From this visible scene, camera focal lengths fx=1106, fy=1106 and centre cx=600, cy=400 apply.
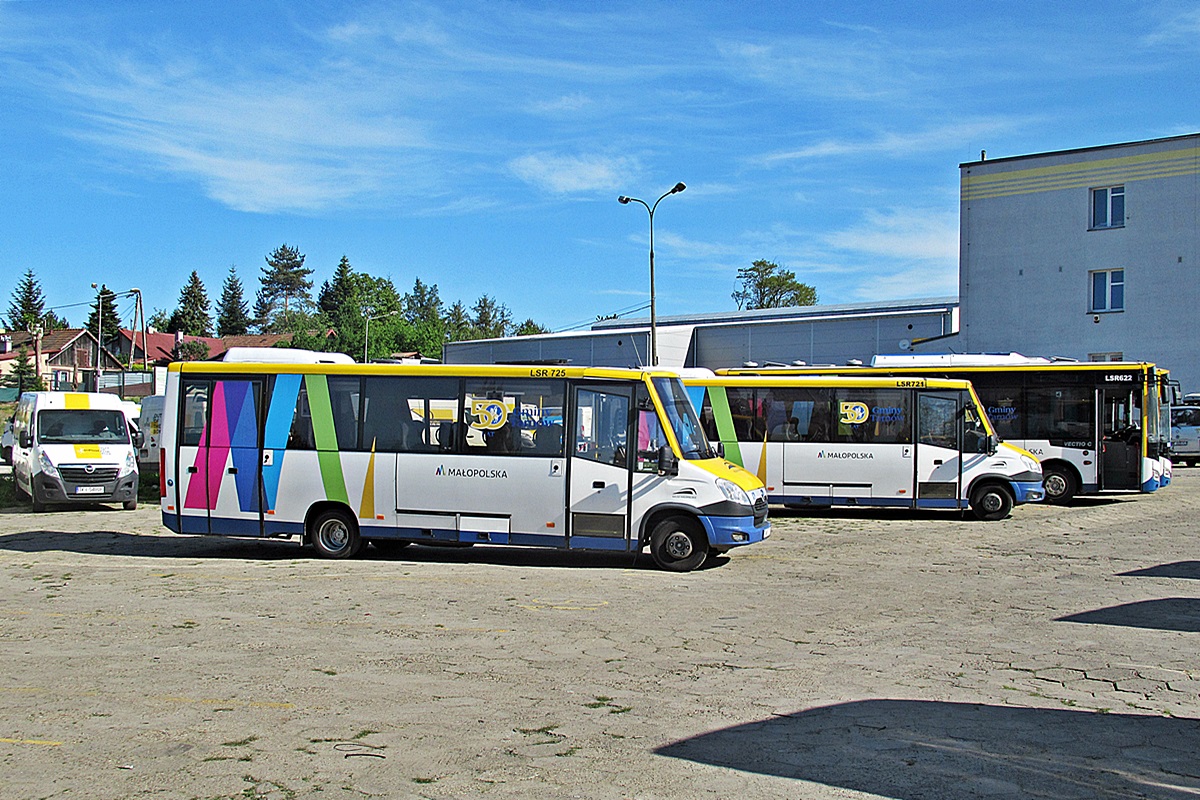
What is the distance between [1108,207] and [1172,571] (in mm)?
33017

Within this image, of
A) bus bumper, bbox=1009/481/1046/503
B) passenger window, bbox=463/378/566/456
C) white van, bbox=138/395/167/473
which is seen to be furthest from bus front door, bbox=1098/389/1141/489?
white van, bbox=138/395/167/473

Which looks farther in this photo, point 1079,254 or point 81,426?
point 1079,254

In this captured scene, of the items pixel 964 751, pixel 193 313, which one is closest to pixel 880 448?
pixel 964 751

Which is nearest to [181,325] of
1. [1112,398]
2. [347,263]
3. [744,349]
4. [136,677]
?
[347,263]

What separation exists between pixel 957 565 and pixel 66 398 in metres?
18.5

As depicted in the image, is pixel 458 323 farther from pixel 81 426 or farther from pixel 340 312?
pixel 81 426

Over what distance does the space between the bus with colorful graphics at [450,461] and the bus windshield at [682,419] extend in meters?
0.03

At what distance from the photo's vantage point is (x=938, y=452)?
68.4 ft

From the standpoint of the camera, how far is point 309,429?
14.8 metres

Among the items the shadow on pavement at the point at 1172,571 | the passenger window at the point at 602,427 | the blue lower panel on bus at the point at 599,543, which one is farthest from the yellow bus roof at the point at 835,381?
the blue lower panel on bus at the point at 599,543

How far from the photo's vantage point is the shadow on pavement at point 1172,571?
42.4ft

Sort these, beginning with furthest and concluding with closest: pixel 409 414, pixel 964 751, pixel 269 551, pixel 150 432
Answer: pixel 150 432 < pixel 269 551 < pixel 409 414 < pixel 964 751

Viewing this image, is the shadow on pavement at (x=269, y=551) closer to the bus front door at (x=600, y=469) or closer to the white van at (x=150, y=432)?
the bus front door at (x=600, y=469)

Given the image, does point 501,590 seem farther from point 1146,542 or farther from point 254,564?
point 1146,542
